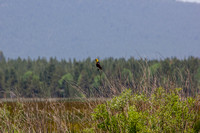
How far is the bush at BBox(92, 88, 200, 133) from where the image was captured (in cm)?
734

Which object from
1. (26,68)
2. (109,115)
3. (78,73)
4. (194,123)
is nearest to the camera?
(109,115)

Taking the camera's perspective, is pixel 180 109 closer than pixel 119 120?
No

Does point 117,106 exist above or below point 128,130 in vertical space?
above

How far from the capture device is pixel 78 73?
146500mm

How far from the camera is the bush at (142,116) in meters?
7.34

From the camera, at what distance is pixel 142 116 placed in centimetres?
739

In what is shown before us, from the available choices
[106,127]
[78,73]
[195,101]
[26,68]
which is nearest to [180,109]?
[195,101]

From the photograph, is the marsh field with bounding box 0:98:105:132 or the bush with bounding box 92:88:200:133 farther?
the marsh field with bounding box 0:98:105:132

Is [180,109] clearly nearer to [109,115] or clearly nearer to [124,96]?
[124,96]

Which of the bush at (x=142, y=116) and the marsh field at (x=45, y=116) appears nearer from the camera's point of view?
the bush at (x=142, y=116)

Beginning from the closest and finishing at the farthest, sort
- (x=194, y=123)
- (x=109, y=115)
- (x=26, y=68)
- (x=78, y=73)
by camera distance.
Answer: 1. (x=109, y=115)
2. (x=194, y=123)
3. (x=78, y=73)
4. (x=26, y=68)

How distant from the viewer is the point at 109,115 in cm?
704

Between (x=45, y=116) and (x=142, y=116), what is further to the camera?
(x=45, y=116)

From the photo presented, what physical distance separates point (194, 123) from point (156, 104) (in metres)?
1.17
